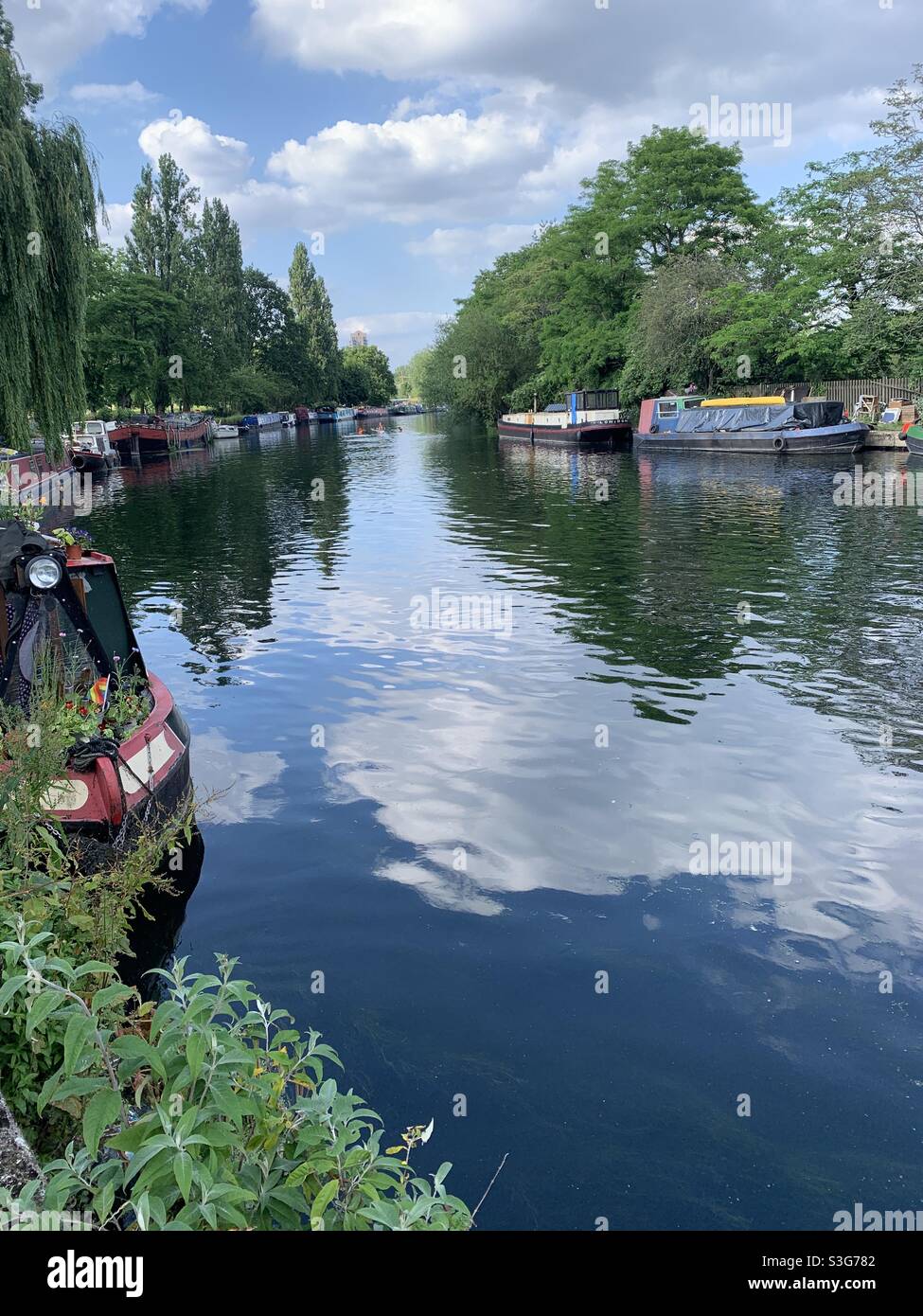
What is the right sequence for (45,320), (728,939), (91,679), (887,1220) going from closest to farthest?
(887,1220)
(728,939)
(91,679)
(45,320)

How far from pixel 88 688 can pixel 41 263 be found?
1304 cm

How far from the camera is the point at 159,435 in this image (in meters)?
59.0

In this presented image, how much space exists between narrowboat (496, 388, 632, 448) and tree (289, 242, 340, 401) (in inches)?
2859

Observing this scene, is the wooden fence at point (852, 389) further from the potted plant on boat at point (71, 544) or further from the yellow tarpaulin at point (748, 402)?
the potted plant on boat at point (71, 544)

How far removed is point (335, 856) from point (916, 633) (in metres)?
9.82

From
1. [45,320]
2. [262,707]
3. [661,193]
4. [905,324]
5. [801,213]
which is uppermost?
[661,193]

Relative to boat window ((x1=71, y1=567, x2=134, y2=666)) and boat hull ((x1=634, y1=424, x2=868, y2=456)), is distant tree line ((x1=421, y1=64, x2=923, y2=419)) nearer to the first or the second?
boat hull ((x1=634, y1=424, x2=868, y2=456))

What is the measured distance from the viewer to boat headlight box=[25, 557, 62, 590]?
7.31 metres

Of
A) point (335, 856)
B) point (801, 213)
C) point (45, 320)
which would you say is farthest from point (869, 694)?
point (801, 213)

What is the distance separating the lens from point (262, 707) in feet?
40.0

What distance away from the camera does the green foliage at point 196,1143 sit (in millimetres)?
2229

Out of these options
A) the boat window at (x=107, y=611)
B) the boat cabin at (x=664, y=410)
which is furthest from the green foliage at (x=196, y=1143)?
the boat cabin at (x=664, y=410)

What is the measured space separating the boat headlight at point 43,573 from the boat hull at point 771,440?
38369 millimetres

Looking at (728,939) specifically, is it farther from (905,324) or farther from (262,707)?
(905,324)
